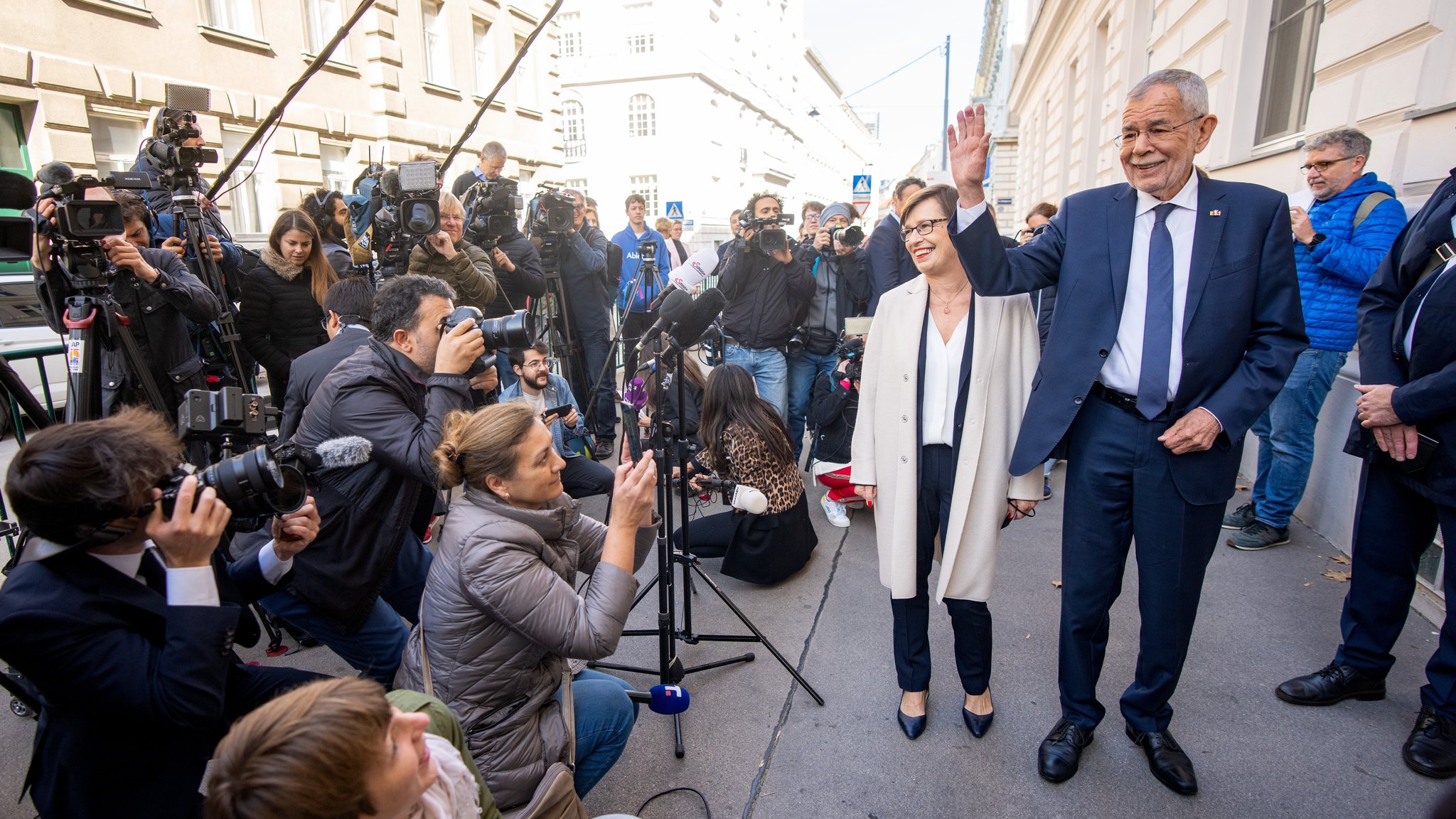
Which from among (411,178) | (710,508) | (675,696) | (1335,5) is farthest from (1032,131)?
(675,696)

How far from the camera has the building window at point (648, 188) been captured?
3188 centimetres

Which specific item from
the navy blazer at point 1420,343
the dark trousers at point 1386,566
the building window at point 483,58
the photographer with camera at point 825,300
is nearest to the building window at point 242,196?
the building window at point 483,58

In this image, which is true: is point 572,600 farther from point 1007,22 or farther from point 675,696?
point 1007,22

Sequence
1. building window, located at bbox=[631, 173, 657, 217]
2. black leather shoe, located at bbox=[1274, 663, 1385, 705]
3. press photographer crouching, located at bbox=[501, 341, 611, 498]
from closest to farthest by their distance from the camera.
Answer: black leather shoe, located at bbox=[1274, 663, 1385, 705] < press photographer crouching, located at bbox=[501, 341, 611, 498] < building window, located at bbox=[631, 173, 657, 217]

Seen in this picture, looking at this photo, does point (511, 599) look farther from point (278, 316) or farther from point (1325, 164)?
point (1325, 164)

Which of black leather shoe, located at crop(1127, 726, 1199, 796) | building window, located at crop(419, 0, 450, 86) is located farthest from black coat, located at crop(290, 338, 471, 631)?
building window, located at crop(419, 0, 450, 86)

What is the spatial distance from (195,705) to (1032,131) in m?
20.1

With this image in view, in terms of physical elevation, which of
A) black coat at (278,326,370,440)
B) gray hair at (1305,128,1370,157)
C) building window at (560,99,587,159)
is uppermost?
building window at (560,99,587,159)

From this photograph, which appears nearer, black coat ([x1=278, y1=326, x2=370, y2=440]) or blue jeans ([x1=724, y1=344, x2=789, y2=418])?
black coat ([x1=278, y1=326, x2=370, y2=440])

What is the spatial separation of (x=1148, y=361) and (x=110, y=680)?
2.72m

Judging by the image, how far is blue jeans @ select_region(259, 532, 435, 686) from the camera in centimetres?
249

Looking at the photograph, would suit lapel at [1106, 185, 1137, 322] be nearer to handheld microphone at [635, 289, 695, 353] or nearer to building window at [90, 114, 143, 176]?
handheld microphone at [635, 289, 695, 353]

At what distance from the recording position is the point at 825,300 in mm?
5648

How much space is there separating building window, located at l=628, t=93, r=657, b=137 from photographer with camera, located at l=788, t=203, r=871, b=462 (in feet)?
93.7
